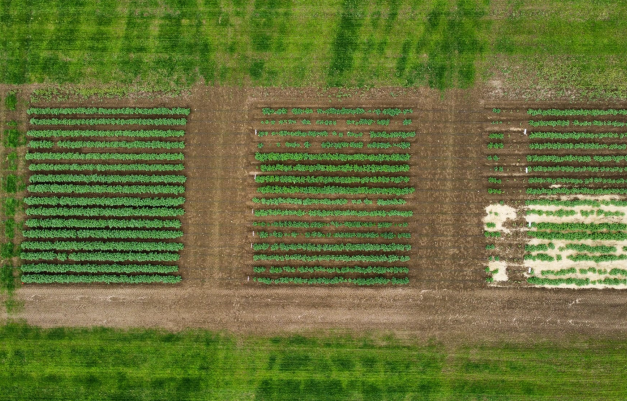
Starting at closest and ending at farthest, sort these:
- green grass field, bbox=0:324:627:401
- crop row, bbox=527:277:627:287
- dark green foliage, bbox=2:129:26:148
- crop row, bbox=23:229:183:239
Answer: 1. crop row, bbox=527:277:627:287
2. green grass field, bbox=0:324:627:401
3. crop row, bbox=23:229:183:239
4. dark green foliage, bbox=2:129:26:148

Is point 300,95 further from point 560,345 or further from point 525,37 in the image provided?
point 560,345

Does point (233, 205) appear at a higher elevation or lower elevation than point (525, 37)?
lower

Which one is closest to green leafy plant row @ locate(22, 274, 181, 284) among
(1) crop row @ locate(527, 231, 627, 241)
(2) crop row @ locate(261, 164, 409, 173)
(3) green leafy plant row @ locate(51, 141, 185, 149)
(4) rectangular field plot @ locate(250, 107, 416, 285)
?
(4) rectangular field plot @ locate(250, 107, 416, 285)

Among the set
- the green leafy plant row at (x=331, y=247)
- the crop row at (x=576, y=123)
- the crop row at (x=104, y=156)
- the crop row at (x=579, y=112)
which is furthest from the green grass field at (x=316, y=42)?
the green leafy plant row at (x=331, y=247)

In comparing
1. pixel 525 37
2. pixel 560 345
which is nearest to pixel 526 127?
pixel 525 37

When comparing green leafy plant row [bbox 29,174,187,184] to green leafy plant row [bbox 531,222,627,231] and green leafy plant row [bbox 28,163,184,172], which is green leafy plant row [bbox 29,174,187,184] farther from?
green leafy plant row [bbox 531,222,627,231]

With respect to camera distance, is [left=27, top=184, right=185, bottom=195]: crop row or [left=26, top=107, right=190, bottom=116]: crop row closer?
[left=27, top=184, right=185, bottom=195]: crop row
